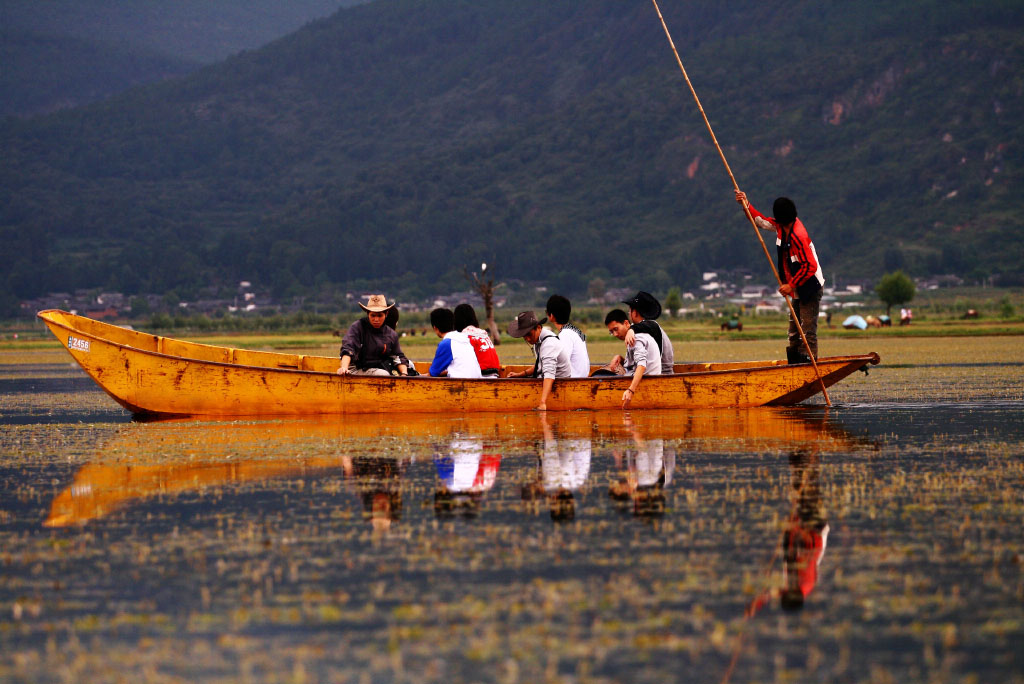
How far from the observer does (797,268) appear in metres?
18.8

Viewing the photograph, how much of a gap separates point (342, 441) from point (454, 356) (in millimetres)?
3565

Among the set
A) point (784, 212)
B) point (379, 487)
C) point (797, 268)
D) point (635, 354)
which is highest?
point (784, 212)

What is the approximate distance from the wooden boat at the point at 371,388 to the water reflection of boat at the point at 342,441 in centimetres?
21

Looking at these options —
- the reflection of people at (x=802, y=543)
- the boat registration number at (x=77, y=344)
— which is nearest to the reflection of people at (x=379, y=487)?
the reflection of people at (x=802, y=543)

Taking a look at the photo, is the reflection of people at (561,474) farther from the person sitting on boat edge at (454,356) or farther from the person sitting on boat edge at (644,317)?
the person sitting on boat edge at (454,356)

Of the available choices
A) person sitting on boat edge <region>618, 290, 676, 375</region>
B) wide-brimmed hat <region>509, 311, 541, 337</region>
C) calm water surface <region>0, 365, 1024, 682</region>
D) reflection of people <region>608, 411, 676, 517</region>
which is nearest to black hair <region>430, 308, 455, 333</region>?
wide-brimmed hat <region>509, 311, 541, 337</region>

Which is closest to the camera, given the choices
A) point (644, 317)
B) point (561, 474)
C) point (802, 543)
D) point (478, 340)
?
point (802, 543)

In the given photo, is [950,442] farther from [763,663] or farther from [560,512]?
[763,663]

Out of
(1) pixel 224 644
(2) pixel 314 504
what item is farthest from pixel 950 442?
(1) pixel 224 644

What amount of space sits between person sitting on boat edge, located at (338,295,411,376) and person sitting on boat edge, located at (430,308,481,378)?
51 centimetres

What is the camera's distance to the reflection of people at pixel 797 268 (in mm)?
18625

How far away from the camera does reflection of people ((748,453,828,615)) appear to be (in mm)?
7379

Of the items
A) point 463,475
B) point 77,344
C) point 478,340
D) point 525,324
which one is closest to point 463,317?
point 478,340

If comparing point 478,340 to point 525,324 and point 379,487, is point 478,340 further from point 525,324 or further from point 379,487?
point 379,487
